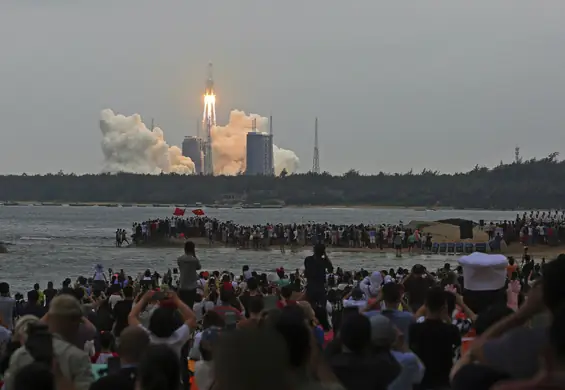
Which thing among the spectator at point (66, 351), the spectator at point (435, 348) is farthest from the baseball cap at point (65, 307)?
the spectator at point (435, 348)

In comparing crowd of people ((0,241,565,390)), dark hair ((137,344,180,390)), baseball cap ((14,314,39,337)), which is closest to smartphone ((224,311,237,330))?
crowd of people ((0,241,565,390))

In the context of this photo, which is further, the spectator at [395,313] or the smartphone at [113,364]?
the spectator at [395,313]

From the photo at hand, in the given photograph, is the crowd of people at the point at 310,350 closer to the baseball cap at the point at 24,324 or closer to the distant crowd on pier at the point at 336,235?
the baseball cap at the point at 24,324

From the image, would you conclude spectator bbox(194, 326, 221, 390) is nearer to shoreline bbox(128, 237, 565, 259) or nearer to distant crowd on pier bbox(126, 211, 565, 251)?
shoreline bbox(128, 237, 565, 259)

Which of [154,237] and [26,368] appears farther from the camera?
[154,237]

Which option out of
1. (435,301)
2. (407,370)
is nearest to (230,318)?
(435,301)

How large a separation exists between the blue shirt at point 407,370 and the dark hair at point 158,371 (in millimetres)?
2082

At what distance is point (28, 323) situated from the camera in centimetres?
721

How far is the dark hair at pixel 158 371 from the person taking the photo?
4.96 m

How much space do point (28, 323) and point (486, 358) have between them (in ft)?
11.0

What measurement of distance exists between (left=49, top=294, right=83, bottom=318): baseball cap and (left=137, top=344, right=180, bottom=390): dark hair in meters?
1.65

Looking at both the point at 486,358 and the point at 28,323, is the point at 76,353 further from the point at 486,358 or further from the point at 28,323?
the point at 486,358

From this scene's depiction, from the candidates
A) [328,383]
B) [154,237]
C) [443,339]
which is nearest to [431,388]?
[443,339]

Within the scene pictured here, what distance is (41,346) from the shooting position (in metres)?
6.30
